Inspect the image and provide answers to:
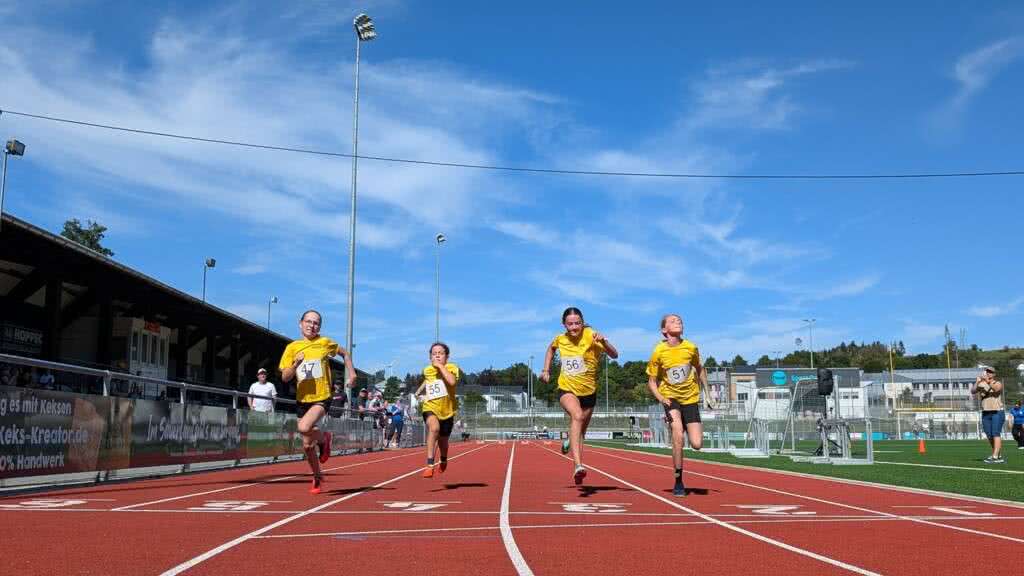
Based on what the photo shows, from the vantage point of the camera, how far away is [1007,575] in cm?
487

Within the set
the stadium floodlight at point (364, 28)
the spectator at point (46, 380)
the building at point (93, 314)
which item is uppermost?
the stadium floodlight at point (364, 28)

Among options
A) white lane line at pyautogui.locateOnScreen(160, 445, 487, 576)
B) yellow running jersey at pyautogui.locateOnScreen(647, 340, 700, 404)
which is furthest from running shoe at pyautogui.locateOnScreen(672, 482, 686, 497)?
white lane line at pyautogui.locateOnScreen(160, 445, 487, 576)

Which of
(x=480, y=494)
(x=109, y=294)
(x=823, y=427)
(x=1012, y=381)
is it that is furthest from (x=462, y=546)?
(x=1012, y=381)

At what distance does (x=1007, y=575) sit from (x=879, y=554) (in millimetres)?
864

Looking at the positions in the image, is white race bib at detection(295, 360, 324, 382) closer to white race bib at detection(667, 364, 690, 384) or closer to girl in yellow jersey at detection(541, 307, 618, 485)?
girl in yellow jersey at detection(541, 307, 618, 485)

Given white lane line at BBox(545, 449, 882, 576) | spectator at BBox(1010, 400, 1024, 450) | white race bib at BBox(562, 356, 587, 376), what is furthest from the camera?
spectator at BBox(1010, 400, 1024, 450)

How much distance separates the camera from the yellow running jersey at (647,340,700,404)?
9.73 m

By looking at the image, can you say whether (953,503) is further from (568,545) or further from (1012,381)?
(1012,381)

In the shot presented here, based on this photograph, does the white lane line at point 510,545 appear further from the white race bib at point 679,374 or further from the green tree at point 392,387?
the green tree at point 392,387

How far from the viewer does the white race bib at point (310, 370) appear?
9.73m

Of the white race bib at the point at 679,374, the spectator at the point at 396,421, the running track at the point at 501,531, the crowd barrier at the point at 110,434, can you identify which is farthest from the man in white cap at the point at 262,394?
the spectator at the point at 396,421

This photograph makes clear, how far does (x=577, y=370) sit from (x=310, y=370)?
2967 millimetres

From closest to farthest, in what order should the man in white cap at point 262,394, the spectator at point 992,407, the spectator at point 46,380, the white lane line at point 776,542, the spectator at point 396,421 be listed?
the white lane line at point 776,542 < the spectator at point 46,380 < the spectator at point 992,407 < the man in white cap at point 262,394 < the spectator at point 396,421

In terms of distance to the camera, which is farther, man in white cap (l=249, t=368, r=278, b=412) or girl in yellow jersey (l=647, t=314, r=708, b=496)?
man in white cap (l=249, t=368, r=278, b=412)
